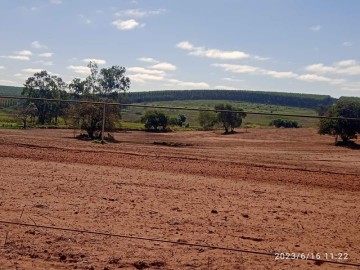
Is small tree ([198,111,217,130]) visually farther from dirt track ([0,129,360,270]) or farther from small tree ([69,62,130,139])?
dirt track ([0,129,360,270])

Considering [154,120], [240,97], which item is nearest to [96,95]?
[154,120]

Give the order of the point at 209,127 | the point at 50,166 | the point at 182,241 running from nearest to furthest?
the point at 182,241 < the point at 50,166 < the point at 209,127

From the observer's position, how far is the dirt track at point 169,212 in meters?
5.65

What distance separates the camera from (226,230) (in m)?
6.61

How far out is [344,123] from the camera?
35469 mm

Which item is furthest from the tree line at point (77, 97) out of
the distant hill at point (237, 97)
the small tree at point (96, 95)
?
the distant hill at point (237, 97)

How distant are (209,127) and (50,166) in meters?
51.9

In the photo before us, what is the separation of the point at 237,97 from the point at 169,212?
7202 inches

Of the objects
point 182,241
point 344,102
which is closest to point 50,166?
point 182,241

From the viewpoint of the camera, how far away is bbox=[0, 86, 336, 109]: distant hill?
7008 inches

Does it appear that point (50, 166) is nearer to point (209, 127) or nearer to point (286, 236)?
point (286, 236)

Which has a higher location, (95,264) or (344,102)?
(344,102)

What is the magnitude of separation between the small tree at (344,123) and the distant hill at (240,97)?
138 meters

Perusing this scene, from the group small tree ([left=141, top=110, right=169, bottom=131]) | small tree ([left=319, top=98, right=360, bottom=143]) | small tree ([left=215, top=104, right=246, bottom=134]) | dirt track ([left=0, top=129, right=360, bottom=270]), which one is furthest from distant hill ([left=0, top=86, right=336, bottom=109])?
dirt track ([left=0, top=129, right=360, bottom=270])
